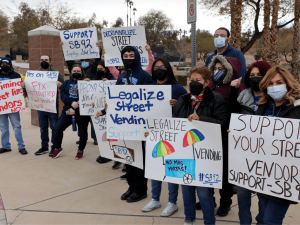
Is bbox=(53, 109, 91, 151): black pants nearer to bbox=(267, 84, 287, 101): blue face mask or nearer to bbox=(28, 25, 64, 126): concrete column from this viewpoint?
bbox=(28, 25, 64, 126): concrete column

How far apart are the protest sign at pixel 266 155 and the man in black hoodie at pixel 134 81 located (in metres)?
1.51

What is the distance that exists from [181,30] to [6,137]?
60.3 meters

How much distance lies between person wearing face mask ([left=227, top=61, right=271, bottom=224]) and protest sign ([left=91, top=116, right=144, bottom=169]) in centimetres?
144

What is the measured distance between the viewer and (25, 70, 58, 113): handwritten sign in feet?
19.3

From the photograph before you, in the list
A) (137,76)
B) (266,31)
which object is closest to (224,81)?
(137,76)

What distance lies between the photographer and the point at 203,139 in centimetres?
291

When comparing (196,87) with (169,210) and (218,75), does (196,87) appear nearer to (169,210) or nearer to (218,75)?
(218,75)

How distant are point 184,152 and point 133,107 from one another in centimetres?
95

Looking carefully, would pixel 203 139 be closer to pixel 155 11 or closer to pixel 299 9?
pixel 299 9

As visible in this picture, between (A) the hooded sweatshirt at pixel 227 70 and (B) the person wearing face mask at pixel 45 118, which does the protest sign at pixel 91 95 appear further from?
(A) the hooded sweatshirt at pixel 227 70

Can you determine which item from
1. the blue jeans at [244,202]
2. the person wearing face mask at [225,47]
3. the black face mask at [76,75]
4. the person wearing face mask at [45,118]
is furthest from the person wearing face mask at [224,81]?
the person wearing face mask at [45,118]

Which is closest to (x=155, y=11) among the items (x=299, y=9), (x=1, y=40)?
(x=1, y=40)

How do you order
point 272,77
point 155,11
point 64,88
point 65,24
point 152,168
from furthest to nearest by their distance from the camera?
point 155,11, point 65,24, point 64,88, point 152,168, point 272,77

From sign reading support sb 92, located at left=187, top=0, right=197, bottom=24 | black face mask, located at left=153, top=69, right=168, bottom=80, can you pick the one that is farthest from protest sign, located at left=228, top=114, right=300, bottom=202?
sign reading support sb 92, located at left=187, top=0, right=197, bottom=24
